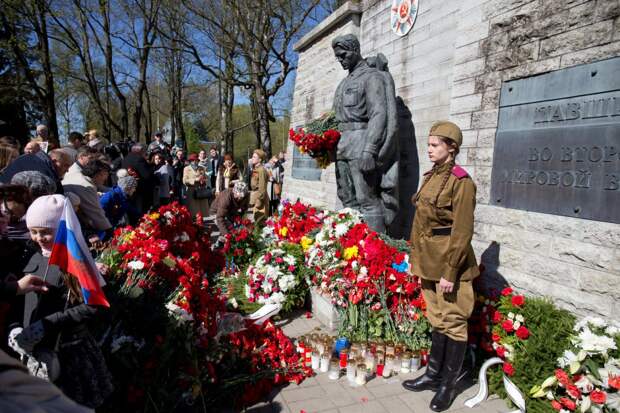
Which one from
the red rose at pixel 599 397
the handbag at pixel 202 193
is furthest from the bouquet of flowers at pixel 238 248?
the handbag at pixel 202 193

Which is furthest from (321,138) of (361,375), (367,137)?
(361,375)

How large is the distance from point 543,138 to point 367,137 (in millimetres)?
1838

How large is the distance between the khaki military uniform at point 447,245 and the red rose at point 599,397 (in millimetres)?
749

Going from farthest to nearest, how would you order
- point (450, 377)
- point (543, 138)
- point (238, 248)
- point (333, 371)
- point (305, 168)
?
point (305, 168) < point (238, 248) < point (333, 371) < point (543, 138) < point (450, 377)

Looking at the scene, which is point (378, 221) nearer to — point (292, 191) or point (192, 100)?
point (292, 191)

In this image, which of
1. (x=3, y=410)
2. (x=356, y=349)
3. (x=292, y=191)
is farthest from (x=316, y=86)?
(x=3, y=410)

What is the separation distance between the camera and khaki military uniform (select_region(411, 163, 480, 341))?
2.60 meters

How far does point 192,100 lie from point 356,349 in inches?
1186

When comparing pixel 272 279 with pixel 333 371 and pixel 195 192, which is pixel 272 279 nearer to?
pixel 333 371

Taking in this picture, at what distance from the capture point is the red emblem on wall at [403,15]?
511 centimetres

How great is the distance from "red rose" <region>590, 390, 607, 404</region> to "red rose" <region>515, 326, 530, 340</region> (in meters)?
0.51

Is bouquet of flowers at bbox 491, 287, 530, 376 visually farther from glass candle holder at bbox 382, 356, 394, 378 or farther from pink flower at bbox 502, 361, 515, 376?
glass candle holder at bbox 382, 356, 394, 378

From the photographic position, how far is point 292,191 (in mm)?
8555

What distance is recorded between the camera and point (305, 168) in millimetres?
7715
